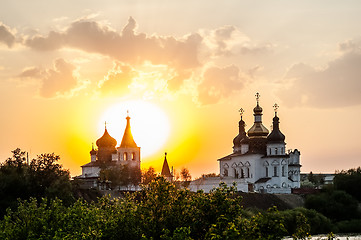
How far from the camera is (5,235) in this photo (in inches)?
1257

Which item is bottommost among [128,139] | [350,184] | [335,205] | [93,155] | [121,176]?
[335,205]

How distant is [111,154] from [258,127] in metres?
21.9

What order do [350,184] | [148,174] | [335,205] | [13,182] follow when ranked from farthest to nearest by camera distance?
[148,174], [350,184], [335,205], [13,182]

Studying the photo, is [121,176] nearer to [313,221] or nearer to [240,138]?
[240,138]

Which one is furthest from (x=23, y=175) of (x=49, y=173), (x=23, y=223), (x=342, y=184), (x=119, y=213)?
(x=342, y=184)

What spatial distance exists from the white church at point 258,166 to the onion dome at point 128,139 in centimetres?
1149

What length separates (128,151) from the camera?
107 meters

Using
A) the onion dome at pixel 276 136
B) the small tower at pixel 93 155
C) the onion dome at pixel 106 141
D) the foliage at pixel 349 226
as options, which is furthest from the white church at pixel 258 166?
the foliage at pixel 349 226

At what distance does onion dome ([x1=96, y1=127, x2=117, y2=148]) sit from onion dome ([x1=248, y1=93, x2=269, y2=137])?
2036cm

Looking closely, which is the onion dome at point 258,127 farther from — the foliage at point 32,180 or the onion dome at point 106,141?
the foliage at point 32,180

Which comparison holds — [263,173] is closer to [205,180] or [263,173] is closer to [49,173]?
[205,180]

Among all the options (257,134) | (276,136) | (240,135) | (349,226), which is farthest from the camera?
(240,135)

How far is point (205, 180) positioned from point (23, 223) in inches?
2696

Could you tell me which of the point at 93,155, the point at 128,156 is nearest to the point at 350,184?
the point at 128,156
